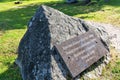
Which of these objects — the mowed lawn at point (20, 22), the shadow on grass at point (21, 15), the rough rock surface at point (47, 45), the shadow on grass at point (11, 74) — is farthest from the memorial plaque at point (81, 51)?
the shadow on grass at point (21, 15)

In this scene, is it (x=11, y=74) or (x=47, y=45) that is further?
(x=11, y=74)

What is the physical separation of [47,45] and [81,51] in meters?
1.25

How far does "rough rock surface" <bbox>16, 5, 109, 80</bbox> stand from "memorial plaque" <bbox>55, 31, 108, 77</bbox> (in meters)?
0.19

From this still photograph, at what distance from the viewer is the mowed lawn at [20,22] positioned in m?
11.7

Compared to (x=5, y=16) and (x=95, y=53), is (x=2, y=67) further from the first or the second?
(x=5, y=16)

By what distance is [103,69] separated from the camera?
36.0ft

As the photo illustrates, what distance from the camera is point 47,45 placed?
391 inches

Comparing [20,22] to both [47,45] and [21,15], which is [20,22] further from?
[47,45]

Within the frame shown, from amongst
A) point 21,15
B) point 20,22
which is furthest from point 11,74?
point 21,15

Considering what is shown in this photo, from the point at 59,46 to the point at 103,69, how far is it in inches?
81.9

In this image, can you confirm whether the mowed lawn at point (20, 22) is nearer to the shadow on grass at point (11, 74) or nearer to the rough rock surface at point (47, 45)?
the shadow on grass at point (11, 74)

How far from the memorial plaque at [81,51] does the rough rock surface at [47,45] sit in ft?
0.62

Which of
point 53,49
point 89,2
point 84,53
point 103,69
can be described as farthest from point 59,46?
point 89,2

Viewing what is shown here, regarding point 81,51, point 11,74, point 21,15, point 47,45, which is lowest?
point 21,15
